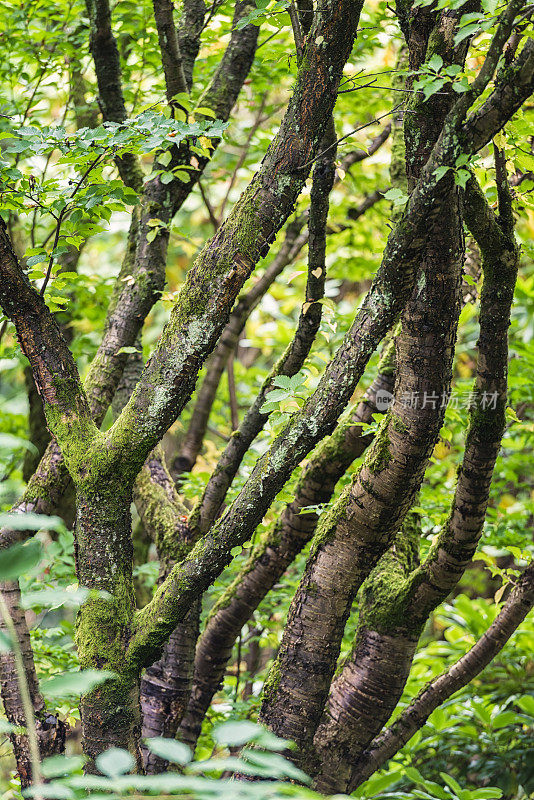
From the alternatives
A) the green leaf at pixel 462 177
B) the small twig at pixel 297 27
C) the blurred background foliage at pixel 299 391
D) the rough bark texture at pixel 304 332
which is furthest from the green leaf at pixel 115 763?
the small twig at pixel 297 27

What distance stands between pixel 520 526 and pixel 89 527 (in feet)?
7.74

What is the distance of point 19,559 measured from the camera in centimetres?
68

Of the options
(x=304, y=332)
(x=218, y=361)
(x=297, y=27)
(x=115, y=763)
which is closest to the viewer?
(x=115, y=763)

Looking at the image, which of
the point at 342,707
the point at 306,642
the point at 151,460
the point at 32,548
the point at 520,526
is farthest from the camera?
the point at 520,526

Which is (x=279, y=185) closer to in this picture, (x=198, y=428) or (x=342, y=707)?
(x=342, y=707)

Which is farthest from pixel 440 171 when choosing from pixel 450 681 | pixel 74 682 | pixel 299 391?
pixel 450 681

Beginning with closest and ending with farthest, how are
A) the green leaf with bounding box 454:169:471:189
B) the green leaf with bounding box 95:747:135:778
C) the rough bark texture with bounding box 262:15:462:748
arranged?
the green leaf with bounding box 95:747:135:778 → the green leaf with bounding box 454:169:471:189 → the rough bark texture with bounding box 262:15:462:748

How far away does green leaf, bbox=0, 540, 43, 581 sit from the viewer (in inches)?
26.2

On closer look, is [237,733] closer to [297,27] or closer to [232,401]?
[297,27]

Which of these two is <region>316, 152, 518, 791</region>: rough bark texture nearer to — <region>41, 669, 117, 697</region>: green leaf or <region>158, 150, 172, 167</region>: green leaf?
<region>158, 150, 172, 167</region>: green leaf

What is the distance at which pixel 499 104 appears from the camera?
4.38 ft

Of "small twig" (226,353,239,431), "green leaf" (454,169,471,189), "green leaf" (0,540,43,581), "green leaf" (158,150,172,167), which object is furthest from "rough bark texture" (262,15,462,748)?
"small twig" (226,353,239,431)

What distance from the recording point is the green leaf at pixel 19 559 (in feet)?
2.18

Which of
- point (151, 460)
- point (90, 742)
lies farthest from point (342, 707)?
point (151, 460)
